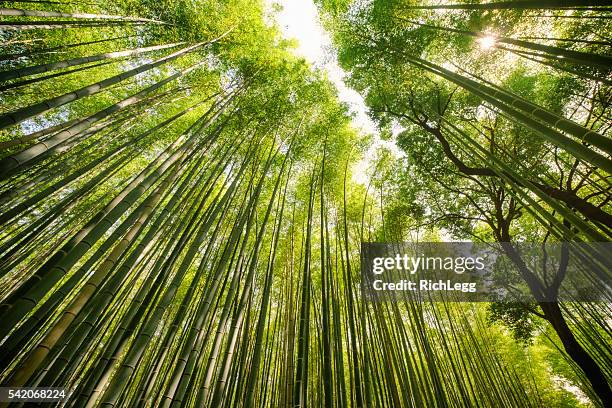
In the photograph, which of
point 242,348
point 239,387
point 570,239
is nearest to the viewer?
point 570,239

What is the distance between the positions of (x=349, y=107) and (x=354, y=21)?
1.47m

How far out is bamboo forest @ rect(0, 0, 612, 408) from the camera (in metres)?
2.41

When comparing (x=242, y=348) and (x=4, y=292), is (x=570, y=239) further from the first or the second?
(x=4, y=292)

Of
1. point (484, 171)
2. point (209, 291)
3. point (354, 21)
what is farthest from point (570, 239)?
point (354, 21)

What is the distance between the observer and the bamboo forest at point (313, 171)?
2408 millimetres

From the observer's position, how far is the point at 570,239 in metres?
1.62

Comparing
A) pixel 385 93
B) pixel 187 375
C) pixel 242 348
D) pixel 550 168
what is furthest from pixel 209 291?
pixel 550 168

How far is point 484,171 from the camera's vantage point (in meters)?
4.56

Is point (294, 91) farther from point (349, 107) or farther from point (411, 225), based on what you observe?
Result: point (411, 225)

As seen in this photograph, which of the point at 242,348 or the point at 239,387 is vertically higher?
the point at 242,348

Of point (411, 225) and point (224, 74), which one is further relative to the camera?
point (411, 225)

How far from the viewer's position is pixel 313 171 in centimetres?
443

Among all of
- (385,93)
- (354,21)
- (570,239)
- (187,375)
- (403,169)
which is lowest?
(187,375)

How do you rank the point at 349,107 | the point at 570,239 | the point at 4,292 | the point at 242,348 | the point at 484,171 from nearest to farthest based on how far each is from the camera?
1. the point at 570,239
2. the point at 242,348
3. the point at 4,292
4. the point at 484,171
5. the point at 349,107
